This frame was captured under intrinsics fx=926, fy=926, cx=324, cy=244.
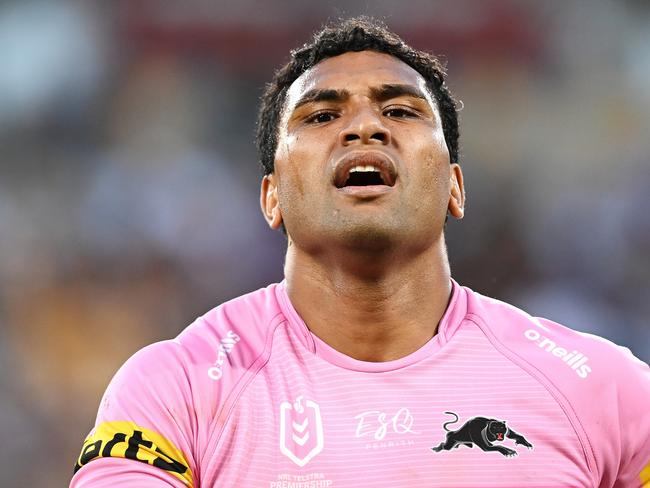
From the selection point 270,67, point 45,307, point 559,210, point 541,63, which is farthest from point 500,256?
point 45,307

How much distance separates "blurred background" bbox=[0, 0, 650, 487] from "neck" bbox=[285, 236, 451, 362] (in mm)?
4019

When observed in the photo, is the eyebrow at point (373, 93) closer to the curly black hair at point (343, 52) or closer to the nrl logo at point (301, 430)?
the curly black hair at point (343, 52)

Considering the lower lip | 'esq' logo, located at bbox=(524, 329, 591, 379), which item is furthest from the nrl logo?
'esq' logo, located at bbox=(524, 329, 591, 379)

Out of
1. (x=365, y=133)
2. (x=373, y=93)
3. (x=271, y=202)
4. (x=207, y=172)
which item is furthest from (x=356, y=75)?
(x=207, y=172)

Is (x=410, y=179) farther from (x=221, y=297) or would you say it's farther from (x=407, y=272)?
(x=221, y=297)

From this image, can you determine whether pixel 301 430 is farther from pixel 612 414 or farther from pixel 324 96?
pixel 324 96

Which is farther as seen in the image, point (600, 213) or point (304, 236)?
point (600, 213)

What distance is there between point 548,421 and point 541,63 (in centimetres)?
585

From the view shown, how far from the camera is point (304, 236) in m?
3.11

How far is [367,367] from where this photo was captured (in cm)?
292

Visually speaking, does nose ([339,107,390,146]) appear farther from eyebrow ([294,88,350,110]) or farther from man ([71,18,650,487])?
eyebrow ([294,88,350,110])

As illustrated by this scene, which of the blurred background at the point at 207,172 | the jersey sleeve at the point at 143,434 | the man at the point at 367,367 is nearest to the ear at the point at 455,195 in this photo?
the man at the point at 367,367

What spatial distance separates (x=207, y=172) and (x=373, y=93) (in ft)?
14.6

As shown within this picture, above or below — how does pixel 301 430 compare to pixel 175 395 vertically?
below
